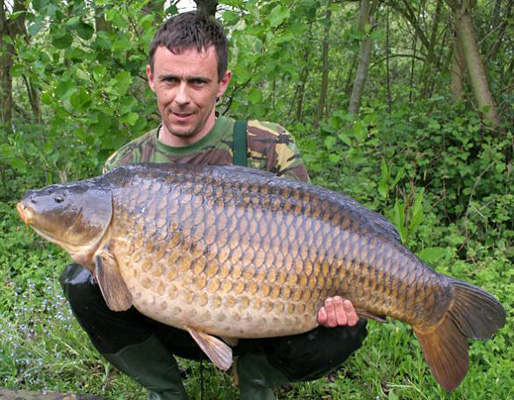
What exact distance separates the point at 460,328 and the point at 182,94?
1.06 metres

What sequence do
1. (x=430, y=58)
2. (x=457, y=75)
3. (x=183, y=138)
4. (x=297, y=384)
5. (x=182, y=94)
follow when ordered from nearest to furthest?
(x=182, y=94) < (x=183, y=138) < (x=297, y=384) < (x=457, y=75) < (x=430, y=58)

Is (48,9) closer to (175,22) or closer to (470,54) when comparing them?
(175,22)

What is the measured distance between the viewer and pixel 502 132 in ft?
13.4

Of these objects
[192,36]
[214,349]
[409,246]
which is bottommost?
[409,246]

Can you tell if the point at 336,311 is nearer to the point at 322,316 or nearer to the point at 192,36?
the point at 322,316

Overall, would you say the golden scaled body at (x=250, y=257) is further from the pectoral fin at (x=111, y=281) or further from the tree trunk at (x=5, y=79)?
the tree trunk at (x=5, y=79)

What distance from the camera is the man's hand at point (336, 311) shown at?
1.50 metres

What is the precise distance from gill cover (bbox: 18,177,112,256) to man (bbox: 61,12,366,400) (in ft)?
0.82

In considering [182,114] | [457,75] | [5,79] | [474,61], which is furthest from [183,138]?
[457,75]

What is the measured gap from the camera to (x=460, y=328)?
1562 millimetres

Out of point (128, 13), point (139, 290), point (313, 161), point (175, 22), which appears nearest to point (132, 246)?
point (139, 290)

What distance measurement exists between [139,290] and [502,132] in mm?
3444

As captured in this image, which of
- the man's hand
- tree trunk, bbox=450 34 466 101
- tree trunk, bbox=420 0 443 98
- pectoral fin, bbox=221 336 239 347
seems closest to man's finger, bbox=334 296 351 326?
the man's hand

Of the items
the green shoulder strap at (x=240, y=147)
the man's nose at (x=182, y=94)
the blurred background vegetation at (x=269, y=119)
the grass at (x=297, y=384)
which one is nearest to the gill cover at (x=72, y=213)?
the man's nose at (x=182, y=94)
